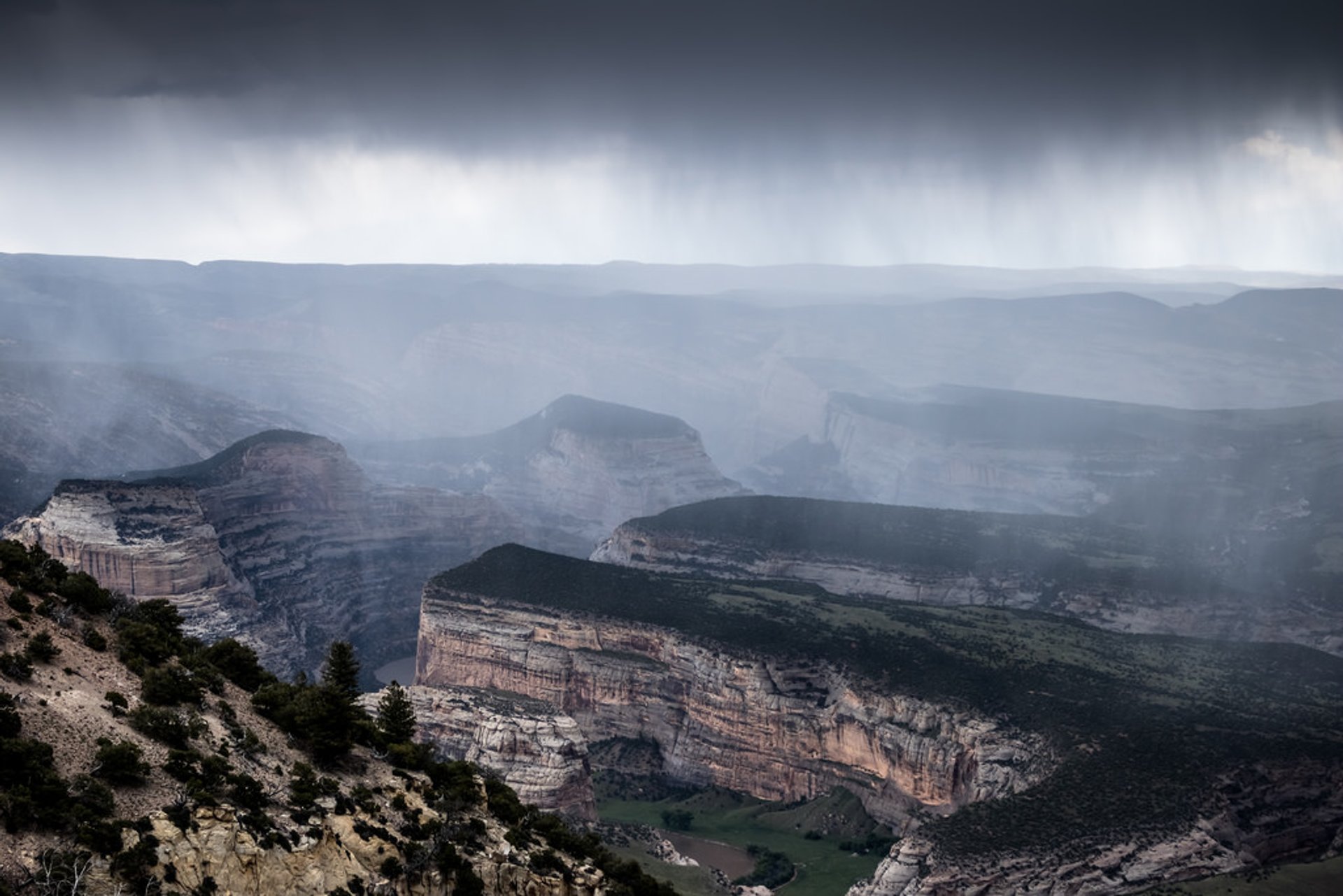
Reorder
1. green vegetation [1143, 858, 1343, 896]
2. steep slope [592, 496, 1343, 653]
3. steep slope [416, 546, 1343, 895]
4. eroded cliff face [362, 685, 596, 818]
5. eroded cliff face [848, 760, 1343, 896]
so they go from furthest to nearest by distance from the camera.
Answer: steep slope [592, 496, 1343, 653], eroded cliff face [362, 685, 596, 818], steep slope [416, 546, 1343, 895], eroded cliff face [848, 760, 1343, 896], green vegetation [1143, 858, 1343, 896]

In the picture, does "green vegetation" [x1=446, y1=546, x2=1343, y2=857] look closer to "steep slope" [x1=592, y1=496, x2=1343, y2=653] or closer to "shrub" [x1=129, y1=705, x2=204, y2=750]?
"steep slope" [x1=592, y1=496, x2=1343, y2=653]

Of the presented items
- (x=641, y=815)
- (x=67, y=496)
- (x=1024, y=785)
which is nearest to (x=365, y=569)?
(x=67, y=496)

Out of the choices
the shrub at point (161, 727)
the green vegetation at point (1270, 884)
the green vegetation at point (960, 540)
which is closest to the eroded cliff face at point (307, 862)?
the shrub at point (161, 727)

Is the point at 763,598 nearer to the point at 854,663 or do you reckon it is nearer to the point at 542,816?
the point at 854,663

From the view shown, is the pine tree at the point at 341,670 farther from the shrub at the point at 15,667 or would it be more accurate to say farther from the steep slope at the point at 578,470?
the steep slope at the point at 578,470

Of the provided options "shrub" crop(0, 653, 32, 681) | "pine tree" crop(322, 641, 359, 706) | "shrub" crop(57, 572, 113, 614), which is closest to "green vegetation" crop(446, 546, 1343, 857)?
"pine tree" crop(322, 641, 359, 706)

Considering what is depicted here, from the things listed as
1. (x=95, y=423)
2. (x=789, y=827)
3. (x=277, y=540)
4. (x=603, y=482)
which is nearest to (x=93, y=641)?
(x=789, y=827)
